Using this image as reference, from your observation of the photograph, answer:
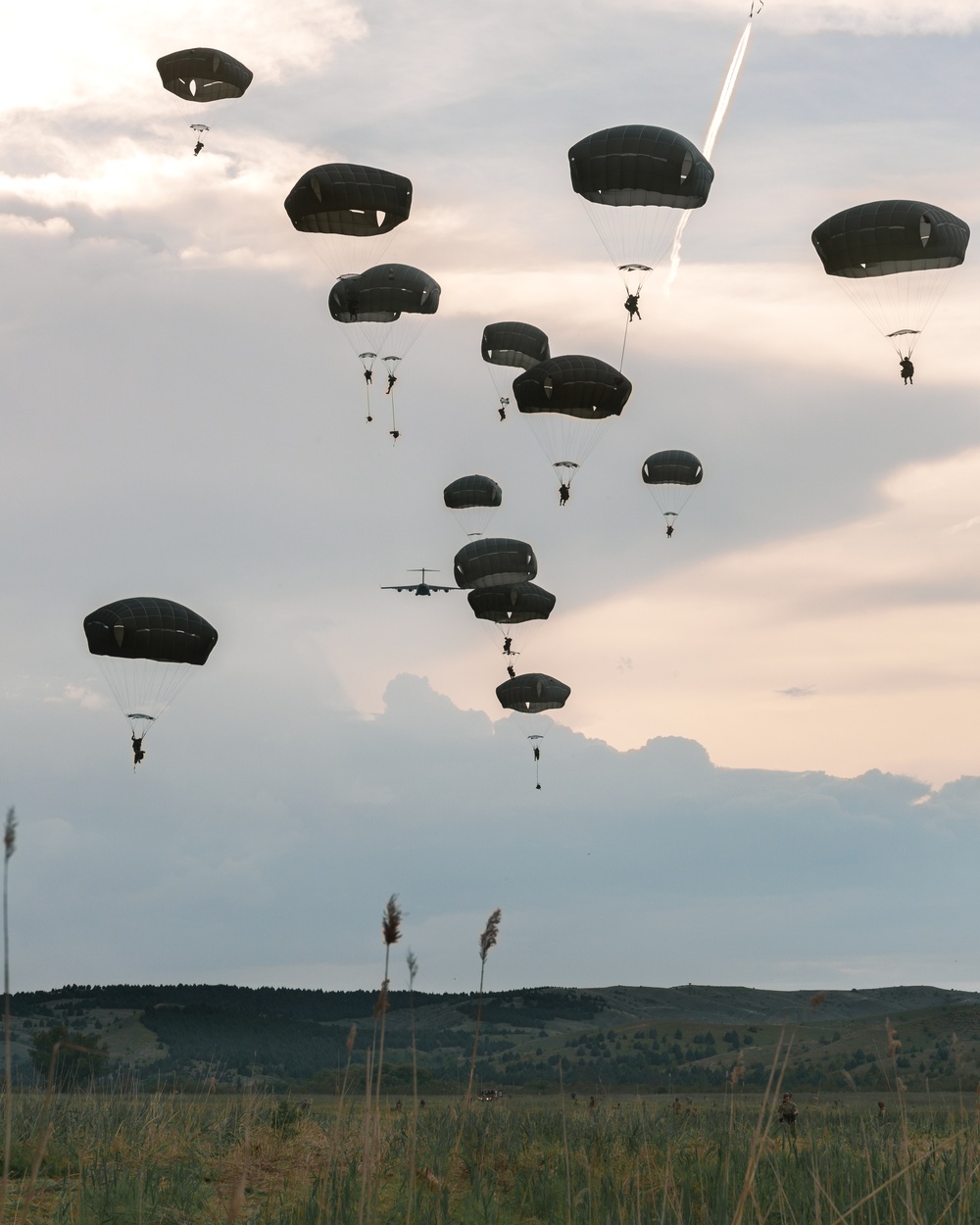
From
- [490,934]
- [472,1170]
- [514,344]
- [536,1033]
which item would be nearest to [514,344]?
[514,344]

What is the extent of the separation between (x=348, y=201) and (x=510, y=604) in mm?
20707

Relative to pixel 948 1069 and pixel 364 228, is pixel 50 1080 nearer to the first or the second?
pixel 364 228

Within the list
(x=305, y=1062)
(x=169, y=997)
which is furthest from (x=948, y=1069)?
(x=169, y=997)

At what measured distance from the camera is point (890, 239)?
127 ft

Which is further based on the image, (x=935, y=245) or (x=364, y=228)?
A: (x=364, y=228)

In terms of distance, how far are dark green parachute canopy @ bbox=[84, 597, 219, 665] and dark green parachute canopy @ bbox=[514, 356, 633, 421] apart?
607 inches

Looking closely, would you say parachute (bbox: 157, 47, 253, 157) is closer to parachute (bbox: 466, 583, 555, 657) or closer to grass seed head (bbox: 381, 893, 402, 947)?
parachute (bbox: 466, 583, 555, 657)

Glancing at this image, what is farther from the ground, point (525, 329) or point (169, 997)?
point (525, 329)

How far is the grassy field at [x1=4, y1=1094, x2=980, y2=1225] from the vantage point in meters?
8.12

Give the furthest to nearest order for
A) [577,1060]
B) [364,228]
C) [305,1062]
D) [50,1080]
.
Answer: [305,1062], [577,1060], [364,228], [50,1080]

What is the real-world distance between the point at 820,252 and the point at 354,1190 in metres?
35.8

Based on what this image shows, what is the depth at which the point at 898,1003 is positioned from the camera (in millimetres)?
183375

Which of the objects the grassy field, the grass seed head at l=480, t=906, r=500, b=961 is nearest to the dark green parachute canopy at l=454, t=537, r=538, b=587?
the grassy field

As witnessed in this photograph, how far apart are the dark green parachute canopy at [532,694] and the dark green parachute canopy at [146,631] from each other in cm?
2454
